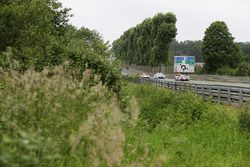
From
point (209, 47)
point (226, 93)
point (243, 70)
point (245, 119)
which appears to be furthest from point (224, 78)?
point (245, 119)

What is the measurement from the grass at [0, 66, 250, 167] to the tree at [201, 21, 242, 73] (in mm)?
76381

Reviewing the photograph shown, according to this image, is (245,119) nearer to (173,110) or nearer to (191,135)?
(191,135)

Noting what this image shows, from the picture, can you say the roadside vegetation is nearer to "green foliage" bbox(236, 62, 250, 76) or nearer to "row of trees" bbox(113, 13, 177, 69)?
"green foliage" bbox(236, 62, 250, 76)

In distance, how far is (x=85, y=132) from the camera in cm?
493

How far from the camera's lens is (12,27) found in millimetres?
20500

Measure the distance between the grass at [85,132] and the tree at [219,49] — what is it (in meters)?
76.4

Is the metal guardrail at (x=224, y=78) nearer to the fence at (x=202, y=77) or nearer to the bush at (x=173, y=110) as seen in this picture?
the fence at (x=202, y=77)

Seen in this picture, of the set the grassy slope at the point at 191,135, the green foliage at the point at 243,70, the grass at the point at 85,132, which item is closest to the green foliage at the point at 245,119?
the grass at the point at 85,132

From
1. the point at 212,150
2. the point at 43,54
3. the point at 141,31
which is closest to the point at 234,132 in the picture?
the point at 212,150

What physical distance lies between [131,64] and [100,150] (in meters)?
133

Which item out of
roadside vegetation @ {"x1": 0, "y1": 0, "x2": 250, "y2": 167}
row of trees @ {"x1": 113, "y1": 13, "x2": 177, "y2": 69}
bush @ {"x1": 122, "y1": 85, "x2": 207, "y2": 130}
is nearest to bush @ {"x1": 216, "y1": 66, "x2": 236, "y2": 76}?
row of trees @ {"x1": 113, "y1": 13, "x2": 177, "y2": 69}

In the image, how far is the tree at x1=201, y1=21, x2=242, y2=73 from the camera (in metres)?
90.6

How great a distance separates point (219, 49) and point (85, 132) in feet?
286

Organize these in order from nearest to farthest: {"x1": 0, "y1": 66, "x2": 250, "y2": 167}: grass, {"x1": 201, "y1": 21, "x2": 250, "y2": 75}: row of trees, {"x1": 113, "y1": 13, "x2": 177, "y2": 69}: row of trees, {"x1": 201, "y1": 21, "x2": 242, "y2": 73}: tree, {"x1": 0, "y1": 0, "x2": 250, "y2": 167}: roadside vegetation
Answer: {"x1": 0, "y1": 66, "x2": 250, "y2": 167}: grass, {"x1": 0, "y1": 0, "x2": 250, "y2": 167}: roadside vegetation, {"x1": 201, "y1": 21, "x2": 250, "y2": 75}: row of trees, {"x1": 201, "y1": 21, "x2": 242, "y2": 73}: tree, {"x1": 113, "y1": 13, "x2": 177, "y2": 69}: row of trees
